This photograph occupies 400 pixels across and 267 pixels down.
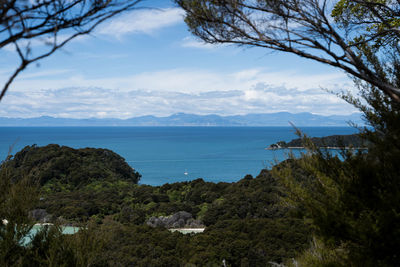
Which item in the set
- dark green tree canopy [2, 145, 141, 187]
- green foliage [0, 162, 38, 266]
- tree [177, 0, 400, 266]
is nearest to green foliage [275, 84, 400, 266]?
tree [177, 0, 400, 266]

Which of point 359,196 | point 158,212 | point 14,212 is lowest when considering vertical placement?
point 158,212

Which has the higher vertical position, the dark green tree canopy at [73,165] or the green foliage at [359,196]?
the green foliage at [359,196]

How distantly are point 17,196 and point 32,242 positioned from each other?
91 cm

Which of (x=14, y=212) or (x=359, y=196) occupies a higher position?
(x=359, y=196)

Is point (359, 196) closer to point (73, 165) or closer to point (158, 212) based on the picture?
point (158, 212)

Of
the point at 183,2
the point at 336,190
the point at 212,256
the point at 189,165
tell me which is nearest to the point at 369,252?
the point at 336,190

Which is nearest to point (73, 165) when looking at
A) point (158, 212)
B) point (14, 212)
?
point (158, 212)

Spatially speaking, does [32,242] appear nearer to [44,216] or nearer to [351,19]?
[351,19]

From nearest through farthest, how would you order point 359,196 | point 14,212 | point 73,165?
point 359,196
point 14,212
point 73,165

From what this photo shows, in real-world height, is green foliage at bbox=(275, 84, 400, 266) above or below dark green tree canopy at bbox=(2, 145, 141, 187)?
above

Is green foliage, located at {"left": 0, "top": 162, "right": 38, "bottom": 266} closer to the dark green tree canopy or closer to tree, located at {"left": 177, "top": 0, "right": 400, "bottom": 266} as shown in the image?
tree, located at {"left": 177, "top": 0, "right": 400, "bottom": 266}

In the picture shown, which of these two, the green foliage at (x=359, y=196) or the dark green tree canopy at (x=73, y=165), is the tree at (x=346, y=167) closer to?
the green foliage at (x=359, y=196)

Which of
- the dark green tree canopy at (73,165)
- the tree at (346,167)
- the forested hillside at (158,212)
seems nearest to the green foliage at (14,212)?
the forested hillside at (158,212)

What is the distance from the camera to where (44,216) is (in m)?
22.2
